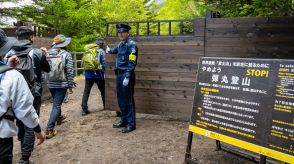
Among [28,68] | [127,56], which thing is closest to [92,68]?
[127,56]

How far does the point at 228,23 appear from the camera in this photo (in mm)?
6508

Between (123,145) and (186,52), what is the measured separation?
2.33m

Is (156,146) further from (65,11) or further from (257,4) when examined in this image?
(65,11)

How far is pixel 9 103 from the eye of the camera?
3238mm

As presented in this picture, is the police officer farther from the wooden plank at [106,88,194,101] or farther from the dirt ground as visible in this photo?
the wooden plank at [106,88,194,101]

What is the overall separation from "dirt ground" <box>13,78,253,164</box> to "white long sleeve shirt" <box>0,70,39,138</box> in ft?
7.66

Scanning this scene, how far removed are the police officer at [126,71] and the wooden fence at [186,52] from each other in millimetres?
830

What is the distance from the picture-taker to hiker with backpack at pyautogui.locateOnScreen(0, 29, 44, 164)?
321 cm

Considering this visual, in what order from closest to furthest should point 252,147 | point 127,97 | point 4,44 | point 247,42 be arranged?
1. point 4,44
2. point 252,147
3. point 247,42
4. point 127,97

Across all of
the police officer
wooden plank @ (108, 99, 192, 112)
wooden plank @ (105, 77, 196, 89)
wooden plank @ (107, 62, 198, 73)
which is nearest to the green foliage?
wooden plank @ (107, 62, 198, 73)

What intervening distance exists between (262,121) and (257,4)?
321 centimetres

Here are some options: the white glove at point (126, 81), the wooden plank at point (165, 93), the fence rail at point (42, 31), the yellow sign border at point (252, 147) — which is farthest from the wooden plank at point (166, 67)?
the fence rail at point (42, 31)

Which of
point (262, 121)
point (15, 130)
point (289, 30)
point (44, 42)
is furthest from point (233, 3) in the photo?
point (44, 42)

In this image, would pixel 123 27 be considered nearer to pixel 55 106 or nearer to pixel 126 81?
pixel 126 81
